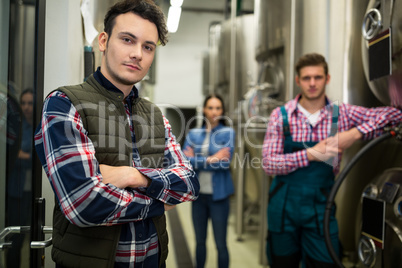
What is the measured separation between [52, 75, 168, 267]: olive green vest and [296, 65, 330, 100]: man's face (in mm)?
1031

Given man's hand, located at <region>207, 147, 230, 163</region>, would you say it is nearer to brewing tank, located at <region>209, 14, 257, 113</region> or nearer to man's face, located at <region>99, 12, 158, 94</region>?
brewing tank, located at <region>209, 14, 257, 113</region>

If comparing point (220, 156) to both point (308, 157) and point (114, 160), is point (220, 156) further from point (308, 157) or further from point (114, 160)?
point (114, 160)

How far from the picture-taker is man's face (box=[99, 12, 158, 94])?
1025 millimetres

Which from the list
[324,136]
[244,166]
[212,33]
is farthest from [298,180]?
[212,33]

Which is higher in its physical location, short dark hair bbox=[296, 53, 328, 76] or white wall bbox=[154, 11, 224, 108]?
white wall bbox=[154, 11, 224, 108]

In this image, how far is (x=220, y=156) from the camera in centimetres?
229

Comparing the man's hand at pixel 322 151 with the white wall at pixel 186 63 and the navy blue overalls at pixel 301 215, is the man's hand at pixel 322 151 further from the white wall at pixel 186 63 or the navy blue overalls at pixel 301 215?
the white wall at pixel 186 63

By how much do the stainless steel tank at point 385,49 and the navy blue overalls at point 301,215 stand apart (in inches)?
10.9

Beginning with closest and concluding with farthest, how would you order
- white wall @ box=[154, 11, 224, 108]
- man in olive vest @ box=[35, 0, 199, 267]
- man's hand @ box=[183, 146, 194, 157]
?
man in olive vest @ box=[35, 0, 199, 267] → man's hand @ box=[183, 146, 194, 157] → white wall @ box=[154, 11, 224, 108]

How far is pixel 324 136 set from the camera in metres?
1.77

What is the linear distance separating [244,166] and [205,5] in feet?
14.0

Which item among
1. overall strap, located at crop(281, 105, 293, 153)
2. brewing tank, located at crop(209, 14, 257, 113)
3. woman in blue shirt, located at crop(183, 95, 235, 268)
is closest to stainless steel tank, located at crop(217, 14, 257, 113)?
brewing tank, located at crop(209, 14, 257, 113)

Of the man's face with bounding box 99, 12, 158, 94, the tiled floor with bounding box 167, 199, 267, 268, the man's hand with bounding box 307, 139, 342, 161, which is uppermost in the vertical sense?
the man's face with bounding box 99, 12, 158, 94

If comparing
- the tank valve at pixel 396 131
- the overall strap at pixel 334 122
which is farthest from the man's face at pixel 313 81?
the tank valve at pixel 396 131
